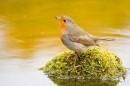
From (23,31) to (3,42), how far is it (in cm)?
95

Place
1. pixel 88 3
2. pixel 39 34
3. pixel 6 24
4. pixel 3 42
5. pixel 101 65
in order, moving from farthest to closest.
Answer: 1. pixel 88 3
2. pixel 6 24
3. pixel 39 34
4. pixel 3 42
5. pixel 101 65

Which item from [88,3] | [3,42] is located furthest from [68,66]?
[88,3]

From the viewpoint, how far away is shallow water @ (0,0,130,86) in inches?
304

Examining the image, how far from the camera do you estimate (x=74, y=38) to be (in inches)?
285

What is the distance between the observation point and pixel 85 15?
11.4 metres

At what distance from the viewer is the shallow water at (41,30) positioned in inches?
304

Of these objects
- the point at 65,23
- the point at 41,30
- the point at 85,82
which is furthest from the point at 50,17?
the point at 85,82

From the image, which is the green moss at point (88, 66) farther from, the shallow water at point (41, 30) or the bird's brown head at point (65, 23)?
the bird's brown head at point (65, 23)

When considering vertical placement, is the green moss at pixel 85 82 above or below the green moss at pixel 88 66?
below

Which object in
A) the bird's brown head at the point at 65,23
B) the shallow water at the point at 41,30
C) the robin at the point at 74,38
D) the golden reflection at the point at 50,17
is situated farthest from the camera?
the golden reflection at the point at 50,17

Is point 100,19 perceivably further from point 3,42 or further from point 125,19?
point 3,42

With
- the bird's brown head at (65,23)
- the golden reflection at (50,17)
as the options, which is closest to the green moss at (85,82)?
the bird's brown head at (65,23)

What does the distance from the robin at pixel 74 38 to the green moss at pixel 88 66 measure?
0.67 ft

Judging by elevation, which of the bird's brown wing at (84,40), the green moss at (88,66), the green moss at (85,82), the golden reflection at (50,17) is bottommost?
the green moss at (85,82)
